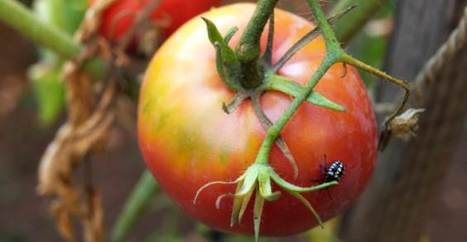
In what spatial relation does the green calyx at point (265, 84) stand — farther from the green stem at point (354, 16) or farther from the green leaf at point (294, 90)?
the green stem at point (354, 16)

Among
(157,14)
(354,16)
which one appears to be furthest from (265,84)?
(157,14)

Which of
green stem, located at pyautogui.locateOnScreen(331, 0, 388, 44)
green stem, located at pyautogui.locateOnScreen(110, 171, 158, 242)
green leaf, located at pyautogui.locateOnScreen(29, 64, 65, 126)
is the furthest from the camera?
green leaf, located at pyautogui.locateOnScreen(29, 64, 65, 126)

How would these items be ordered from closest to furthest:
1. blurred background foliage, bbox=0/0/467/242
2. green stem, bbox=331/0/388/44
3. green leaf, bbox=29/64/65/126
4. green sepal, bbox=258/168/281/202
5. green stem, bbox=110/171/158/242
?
green sepal, bbox=258/168/281/202
green stem, bbox=331/0/388/44
green stem, bbox=110/171/158/242
green leaf, bbox=29/64/65/126
blurred background foliage, bbox=0/0/467/242

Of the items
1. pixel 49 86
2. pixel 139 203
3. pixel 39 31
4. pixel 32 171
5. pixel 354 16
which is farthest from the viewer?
pixel 32 171

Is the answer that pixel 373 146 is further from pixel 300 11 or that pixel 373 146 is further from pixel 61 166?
pixel 61 166

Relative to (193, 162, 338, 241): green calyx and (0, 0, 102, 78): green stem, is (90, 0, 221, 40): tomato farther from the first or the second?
(193, 162, 338, 241): green calyx

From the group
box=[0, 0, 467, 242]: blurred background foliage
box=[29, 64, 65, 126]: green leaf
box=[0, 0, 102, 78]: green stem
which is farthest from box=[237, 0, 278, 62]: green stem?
box=[0, 0, 467, 242]: blurred background foliage

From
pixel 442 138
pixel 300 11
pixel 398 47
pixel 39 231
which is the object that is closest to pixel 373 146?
pixel 300 11

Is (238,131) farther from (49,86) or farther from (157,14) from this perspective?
(49,86)
